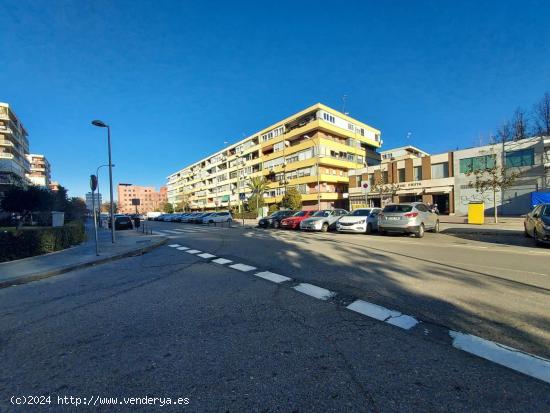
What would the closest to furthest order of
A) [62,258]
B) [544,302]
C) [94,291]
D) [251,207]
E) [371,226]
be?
[544,302], [94,291], [62,258], [371,226], [251,207]

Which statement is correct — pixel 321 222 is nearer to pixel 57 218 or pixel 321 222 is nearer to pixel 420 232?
pixel 420 232

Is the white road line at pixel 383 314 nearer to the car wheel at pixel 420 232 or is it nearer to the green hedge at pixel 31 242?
the car wheel at pixel 420 232

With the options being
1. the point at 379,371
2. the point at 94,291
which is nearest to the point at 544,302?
the point at 379,371

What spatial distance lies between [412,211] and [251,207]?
36.5 meters

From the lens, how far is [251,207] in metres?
47.5

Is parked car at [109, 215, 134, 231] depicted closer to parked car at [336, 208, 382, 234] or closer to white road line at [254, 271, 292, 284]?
parked car at [336, 208, 382, 234]

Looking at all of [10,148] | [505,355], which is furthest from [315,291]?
[10,148]

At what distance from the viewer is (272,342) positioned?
3.04 metres

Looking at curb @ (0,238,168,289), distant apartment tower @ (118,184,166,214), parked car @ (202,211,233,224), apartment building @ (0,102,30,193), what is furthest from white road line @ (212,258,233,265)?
distant apartment tower @ (118,184,166,214)

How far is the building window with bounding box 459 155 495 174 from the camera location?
2939 centimetres

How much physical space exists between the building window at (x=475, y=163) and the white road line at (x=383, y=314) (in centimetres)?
3280

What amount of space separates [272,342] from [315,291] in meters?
1.94

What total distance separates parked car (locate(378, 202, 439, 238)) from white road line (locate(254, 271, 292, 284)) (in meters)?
9.03

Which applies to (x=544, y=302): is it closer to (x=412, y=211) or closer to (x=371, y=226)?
(x=412, y=211)
